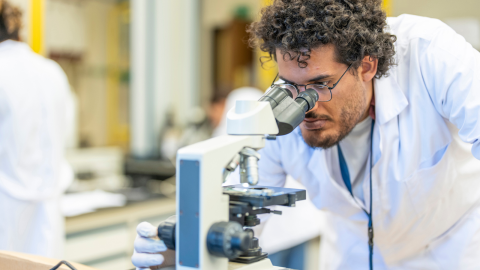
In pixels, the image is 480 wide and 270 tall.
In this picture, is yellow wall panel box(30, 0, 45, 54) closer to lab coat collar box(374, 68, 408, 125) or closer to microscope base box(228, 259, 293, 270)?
lab coat collar box(374, 68, 408, 125)

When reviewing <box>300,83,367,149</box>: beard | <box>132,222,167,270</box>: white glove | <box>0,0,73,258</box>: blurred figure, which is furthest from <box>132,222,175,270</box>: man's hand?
<box>0,0,73,258</box>: blurred figure

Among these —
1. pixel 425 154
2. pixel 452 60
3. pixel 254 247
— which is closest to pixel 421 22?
pixel 452 60

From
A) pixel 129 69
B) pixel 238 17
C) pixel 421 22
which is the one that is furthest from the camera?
pixel 238 17

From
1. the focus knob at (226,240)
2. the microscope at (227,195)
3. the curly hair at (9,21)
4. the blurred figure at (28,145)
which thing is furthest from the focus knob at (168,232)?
the curly hair at (9,21)

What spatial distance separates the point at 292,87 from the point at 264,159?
40 cm

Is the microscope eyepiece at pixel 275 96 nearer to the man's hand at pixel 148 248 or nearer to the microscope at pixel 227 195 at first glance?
the microscope at pixel 227 195

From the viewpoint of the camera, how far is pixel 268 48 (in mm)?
1451

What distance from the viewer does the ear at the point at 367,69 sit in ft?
4.59

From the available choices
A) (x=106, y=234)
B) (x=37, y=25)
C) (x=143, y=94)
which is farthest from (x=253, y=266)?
(x=143, y=94)

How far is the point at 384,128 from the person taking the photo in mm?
1460

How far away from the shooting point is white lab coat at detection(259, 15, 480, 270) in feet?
4.25

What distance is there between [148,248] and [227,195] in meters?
0.26

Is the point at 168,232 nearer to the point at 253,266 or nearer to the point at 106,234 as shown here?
the point at 253,266

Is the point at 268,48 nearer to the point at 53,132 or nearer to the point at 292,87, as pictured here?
the point at 292,87
